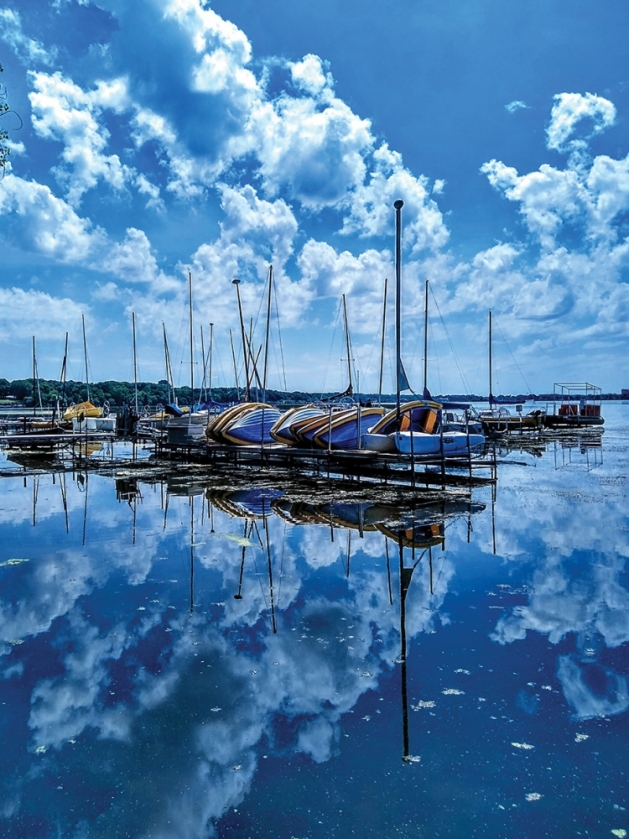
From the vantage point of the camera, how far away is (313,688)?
19.7 feet

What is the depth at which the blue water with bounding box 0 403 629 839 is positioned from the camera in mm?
4293

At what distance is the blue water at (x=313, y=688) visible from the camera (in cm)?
429

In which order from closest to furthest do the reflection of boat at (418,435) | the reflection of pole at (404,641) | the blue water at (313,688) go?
1. the blue water at (313,688)
2. the reflection of pole at (404,641)
3. the reflection of boat at (418,435)

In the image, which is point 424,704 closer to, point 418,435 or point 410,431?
point 410,431

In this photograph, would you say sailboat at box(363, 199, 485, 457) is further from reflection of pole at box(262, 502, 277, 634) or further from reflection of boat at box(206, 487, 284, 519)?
reflection of pole at box(262, 502, 277, 634)

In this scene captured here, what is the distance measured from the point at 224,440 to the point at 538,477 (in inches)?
615

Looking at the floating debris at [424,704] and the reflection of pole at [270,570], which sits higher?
the reflection of pole at [270,570]

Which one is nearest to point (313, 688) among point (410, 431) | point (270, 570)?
point (270, 570)

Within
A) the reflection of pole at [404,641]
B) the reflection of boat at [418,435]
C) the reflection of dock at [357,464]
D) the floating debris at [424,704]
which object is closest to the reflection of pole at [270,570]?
the reflection of pole at [404,641]

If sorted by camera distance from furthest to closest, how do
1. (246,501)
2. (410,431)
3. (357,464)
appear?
(357,464) → (410,431) → (246,501)

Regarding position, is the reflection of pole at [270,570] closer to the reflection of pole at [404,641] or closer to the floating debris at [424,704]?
the reflection of pole at [404,641]

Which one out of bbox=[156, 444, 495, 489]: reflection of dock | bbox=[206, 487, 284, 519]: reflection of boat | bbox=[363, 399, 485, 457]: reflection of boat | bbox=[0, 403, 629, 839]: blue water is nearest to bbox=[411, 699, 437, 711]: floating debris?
bbox=[0, 403, 629, 839]: blue water

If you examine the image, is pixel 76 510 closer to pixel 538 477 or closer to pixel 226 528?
pixel 226 528

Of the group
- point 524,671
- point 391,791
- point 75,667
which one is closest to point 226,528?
point 75,667
